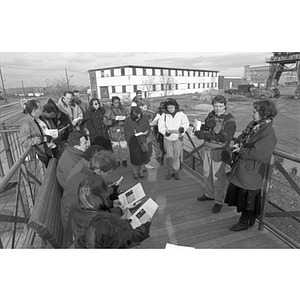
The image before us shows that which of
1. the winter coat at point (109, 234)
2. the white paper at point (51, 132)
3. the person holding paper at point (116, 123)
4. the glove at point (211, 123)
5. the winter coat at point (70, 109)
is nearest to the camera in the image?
the winter coat at point (109, 234)

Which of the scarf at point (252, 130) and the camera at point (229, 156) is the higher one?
the scarf at point (252, 130)

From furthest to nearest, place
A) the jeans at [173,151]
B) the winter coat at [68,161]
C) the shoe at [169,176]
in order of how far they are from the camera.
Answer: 1. the shoe at [169,176]
2. the jeans at [173,151]
3. the winter coat at [68,161]

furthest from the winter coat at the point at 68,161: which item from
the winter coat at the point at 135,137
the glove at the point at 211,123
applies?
the glove at the point at 211,123

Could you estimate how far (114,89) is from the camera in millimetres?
38344

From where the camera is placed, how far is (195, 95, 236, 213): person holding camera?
2715mm

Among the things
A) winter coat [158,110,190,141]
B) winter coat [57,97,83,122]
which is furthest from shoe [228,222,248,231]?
winter coat [57,97,83,122]

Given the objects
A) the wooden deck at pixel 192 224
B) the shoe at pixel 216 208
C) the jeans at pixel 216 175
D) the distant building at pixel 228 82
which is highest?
the jeans at pixel 216 175

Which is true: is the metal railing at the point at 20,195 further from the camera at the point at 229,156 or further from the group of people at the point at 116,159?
the camera at the point at 229,156

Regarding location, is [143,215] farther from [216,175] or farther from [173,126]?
[173,126]

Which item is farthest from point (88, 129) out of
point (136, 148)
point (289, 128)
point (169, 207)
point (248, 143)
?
point (289, 128)

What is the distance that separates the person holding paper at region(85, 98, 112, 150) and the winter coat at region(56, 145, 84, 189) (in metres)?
2.18

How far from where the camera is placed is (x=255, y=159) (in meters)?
2.26

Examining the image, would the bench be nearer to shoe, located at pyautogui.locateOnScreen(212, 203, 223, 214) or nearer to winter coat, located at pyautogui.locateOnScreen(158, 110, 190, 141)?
shoe, located at pyautogui.locateOnScreen(212, 203, 223, 214)

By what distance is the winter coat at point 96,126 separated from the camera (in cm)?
455
